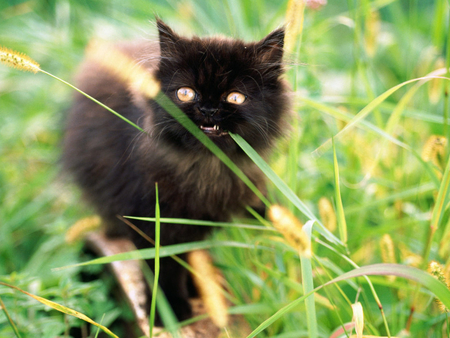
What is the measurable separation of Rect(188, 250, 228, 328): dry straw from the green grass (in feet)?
0.34

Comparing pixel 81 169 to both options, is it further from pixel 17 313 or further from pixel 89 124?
pixel 17 313

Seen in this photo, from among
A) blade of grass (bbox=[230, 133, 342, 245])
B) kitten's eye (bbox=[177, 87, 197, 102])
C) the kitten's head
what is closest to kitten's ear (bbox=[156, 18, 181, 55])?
the kitten's head

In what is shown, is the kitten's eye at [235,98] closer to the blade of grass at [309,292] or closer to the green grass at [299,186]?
the green grass at [299,186]

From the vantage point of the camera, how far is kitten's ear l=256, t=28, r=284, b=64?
141cm

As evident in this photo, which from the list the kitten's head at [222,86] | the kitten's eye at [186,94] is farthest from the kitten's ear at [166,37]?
the kitten's eye at [186,94]

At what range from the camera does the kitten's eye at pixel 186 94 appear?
1.35 m

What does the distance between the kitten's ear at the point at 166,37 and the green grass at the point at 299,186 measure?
472 mm

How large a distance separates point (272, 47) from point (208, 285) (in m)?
1.01

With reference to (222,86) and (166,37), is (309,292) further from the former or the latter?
(166,37)

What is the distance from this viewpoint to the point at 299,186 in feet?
7.41

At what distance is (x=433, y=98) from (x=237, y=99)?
130 centimetres

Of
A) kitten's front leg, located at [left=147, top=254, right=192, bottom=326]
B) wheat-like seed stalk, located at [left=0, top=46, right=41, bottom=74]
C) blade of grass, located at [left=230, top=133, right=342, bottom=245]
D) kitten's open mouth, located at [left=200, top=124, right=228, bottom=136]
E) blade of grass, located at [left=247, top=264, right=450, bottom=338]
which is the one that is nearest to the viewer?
blade of grass, located at [left=247, top=264, right=450, bottom=338]

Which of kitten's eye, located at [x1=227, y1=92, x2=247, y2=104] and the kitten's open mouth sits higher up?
kitten's eye, located at [x1=227, y1=92, x2=247, y2=104]

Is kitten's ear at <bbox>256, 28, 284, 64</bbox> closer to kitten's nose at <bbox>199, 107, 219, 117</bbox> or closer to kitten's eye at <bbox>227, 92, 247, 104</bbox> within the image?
kitten's eye at <bbox>227, 92, 247, 104</bbox>
